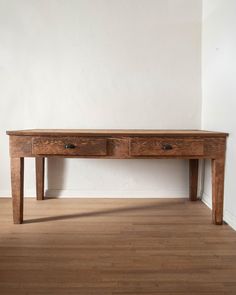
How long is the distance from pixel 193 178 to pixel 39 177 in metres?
1.34

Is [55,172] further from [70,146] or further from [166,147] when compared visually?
[166,147]

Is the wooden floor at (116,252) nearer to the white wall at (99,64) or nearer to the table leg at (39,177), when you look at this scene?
the table leg at (39,177)

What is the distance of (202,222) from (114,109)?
3.86 ft

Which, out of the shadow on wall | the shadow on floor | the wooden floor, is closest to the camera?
the wooden floor

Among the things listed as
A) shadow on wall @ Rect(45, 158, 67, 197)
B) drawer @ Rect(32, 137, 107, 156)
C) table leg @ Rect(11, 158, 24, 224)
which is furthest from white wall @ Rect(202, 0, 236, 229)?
table leg @ Rect(11, 158, 24, 224)

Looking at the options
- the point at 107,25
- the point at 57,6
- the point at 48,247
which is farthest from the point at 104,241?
the point at 57,6

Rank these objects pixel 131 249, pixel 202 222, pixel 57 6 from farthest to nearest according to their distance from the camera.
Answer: pixel 57 6 < pixel 202 222 < pixel 131 249

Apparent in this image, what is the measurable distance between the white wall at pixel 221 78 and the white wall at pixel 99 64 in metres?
0.13

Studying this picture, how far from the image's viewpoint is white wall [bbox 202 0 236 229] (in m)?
1.69

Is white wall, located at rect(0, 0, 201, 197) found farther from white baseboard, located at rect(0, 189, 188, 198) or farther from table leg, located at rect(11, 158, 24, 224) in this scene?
table leg, located at rect(11, 158, 24, 224)

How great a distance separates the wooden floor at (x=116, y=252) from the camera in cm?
109

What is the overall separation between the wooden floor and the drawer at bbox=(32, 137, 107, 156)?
49 centimetres

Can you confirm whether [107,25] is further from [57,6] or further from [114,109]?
[114,109]

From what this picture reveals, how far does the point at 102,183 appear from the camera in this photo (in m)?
2.37
